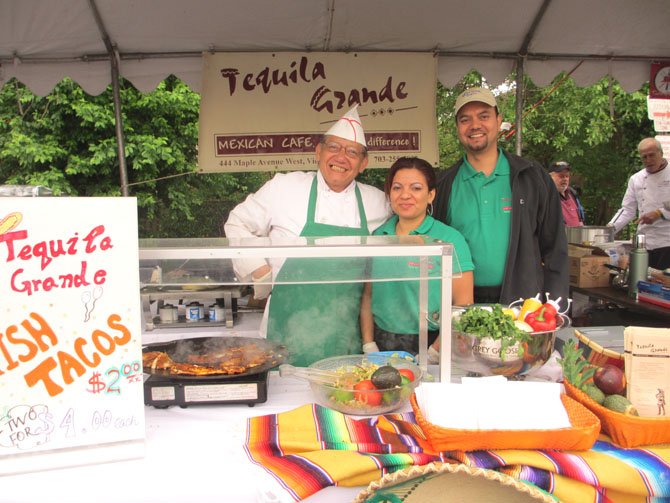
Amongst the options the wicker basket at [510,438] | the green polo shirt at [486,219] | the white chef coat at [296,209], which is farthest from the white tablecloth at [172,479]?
the green polo shirt at [486,219]

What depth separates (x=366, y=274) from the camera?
1.65 m

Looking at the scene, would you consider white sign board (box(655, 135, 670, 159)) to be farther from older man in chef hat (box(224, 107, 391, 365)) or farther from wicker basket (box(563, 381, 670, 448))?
wicker basket (box(563, 381, 670, 448))

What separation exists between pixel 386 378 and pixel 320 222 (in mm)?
1129

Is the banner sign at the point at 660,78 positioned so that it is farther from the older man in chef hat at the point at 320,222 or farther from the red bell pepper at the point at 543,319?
the red bell pepper at the point at 543,319

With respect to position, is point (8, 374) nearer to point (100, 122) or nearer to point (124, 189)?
point (124, 189)

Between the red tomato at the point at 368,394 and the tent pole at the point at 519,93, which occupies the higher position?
the tent pole at the point at 519,93

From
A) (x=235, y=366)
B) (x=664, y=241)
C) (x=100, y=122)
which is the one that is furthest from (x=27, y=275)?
(x=100, y=122)

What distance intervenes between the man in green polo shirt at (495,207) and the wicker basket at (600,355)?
0.95 metres

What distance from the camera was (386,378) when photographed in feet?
5.16

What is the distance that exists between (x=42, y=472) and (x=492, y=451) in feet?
3.56

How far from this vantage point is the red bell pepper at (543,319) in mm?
1706

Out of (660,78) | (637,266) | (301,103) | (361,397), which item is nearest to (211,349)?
(361,397)

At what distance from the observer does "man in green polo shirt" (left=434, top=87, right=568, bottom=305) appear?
8.75ft

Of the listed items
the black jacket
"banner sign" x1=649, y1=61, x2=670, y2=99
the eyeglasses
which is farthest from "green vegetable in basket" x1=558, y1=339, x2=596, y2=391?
"banner sign" x1=649, y1=61, x2=670, y2=99
